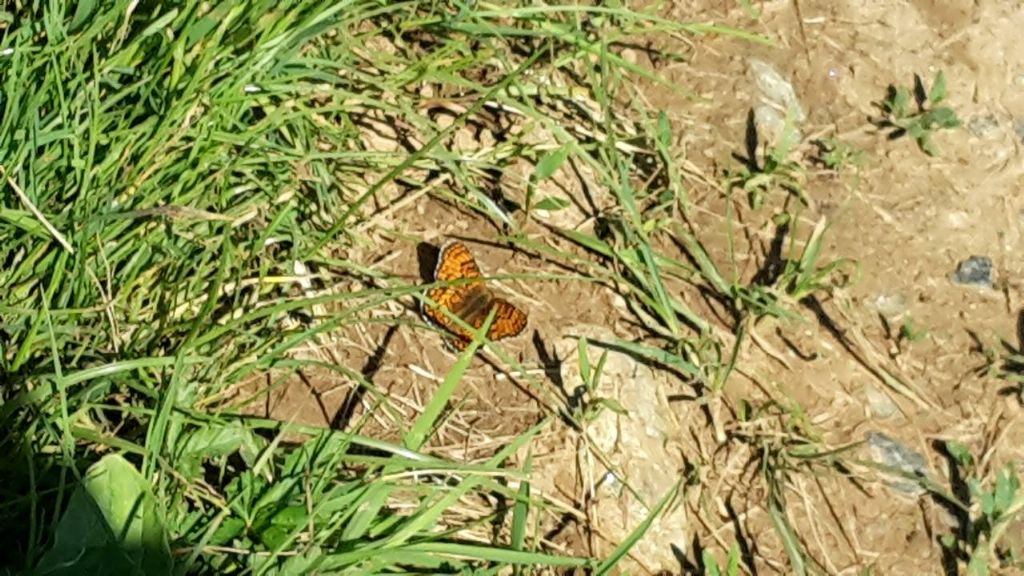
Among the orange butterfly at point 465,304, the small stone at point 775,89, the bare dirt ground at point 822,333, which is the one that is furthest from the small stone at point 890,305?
the orange butterfly at point 465,304

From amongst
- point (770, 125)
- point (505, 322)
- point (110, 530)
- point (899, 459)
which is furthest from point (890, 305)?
point (110, 530)

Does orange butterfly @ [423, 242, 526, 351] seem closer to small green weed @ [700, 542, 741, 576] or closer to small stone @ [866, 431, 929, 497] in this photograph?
small green weed @ [700, 542, 741, 576]

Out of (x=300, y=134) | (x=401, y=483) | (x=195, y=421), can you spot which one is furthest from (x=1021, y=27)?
(x=195, y=421)

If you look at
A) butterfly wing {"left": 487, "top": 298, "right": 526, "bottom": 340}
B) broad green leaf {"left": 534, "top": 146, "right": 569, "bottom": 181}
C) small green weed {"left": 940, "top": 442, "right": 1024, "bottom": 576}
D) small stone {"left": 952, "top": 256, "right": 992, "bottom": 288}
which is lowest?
small green weed {"left": 940, "top": 442, "right": 1024, "bottom": 576}

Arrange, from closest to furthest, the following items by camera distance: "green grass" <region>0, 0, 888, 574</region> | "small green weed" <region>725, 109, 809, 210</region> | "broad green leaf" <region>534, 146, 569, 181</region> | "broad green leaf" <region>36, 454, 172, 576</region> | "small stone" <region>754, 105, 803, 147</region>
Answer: "broad green leaf" <region>36, 454, 172, 576</region>
"green grass" <region>0, 0, 888, 574</region>
"broad green leaf" <region>534, 146, 569, 181</region>
"small green weed" <region>725, 109, 809, 210</region>
"small stone" <region>754, 105, 803, 147</region>

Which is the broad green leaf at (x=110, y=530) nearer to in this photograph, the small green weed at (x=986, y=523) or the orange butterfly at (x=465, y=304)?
the orange butterfly at (x=465, y=304)

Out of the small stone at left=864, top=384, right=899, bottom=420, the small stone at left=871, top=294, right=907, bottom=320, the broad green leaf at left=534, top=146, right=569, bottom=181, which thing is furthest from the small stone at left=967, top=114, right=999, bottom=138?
the broad green leaf at left=534, top=146, right=569, bottom=181

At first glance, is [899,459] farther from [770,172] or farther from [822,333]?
[770,172]

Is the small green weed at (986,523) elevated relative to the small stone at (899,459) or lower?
lower
